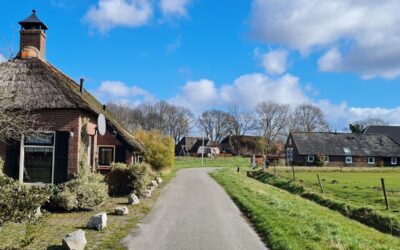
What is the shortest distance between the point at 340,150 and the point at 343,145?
148cm

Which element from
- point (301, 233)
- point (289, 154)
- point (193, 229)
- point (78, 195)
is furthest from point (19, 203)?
point (289, 154)

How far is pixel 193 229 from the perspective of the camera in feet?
35.9

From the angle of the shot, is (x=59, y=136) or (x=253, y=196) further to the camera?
(x=253, y=196)

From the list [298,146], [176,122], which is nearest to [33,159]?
[298,146]

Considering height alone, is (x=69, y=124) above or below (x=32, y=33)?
below

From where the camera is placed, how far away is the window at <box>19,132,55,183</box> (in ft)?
48.2

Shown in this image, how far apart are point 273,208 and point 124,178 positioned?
7.24m

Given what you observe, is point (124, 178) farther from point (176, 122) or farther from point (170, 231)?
point (176, 122)

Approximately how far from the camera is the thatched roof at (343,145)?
65.1 meters

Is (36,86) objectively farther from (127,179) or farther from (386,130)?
(386,130)

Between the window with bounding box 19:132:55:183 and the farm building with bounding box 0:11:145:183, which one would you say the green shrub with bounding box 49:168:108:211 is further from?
the window with bounding box 19:132:55:183

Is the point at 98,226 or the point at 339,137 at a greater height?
the point at 339,137

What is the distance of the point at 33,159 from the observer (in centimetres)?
1475

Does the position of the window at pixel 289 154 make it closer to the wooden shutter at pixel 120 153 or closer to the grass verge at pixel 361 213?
the grass verge at pixel 361 213
